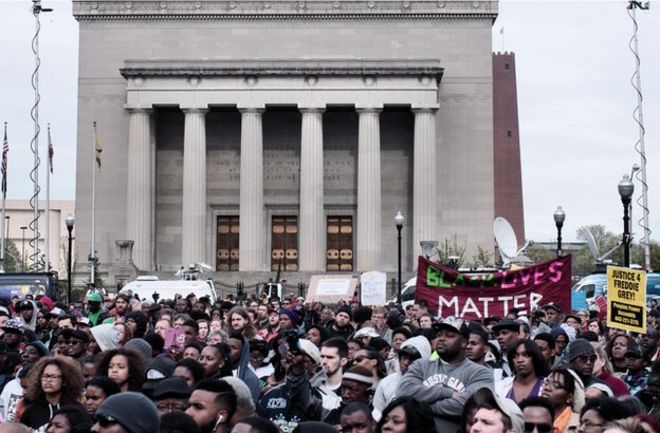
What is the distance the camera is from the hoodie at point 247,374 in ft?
45.0

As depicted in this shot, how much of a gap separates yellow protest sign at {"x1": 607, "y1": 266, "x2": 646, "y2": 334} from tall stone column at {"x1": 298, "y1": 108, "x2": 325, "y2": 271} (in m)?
50.0

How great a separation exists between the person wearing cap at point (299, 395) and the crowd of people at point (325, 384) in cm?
1

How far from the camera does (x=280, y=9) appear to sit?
7131 cm

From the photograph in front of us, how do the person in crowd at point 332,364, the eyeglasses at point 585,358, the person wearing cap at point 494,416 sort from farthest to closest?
the eyeglasses at point 585,358 < the person in crowd at point 332,364 < the person wearing cap at point 494,416

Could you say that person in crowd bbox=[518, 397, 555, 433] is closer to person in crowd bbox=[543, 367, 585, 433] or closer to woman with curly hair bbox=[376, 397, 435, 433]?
woman with curly hair bbox=[376, 397, 435, 433]

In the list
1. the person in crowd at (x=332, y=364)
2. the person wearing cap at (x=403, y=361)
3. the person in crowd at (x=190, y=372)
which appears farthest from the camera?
the person in crowd at (x=332, y=364)

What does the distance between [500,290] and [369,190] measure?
45022mm

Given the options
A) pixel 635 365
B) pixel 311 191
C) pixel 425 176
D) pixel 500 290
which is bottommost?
pixel 635 365

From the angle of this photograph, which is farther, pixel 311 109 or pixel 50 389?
pixel 311 109

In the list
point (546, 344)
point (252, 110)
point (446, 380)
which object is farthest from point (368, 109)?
point (446, 380)

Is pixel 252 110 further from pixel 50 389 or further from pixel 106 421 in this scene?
pixel 106 421

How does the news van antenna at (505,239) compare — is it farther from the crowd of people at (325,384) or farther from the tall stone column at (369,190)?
the crowd of people at (325,384)

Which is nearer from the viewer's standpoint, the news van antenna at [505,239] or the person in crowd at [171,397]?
the person in crowd at [171,397]

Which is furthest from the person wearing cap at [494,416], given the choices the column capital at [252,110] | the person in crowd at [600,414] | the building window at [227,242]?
the building window at [227,242]
